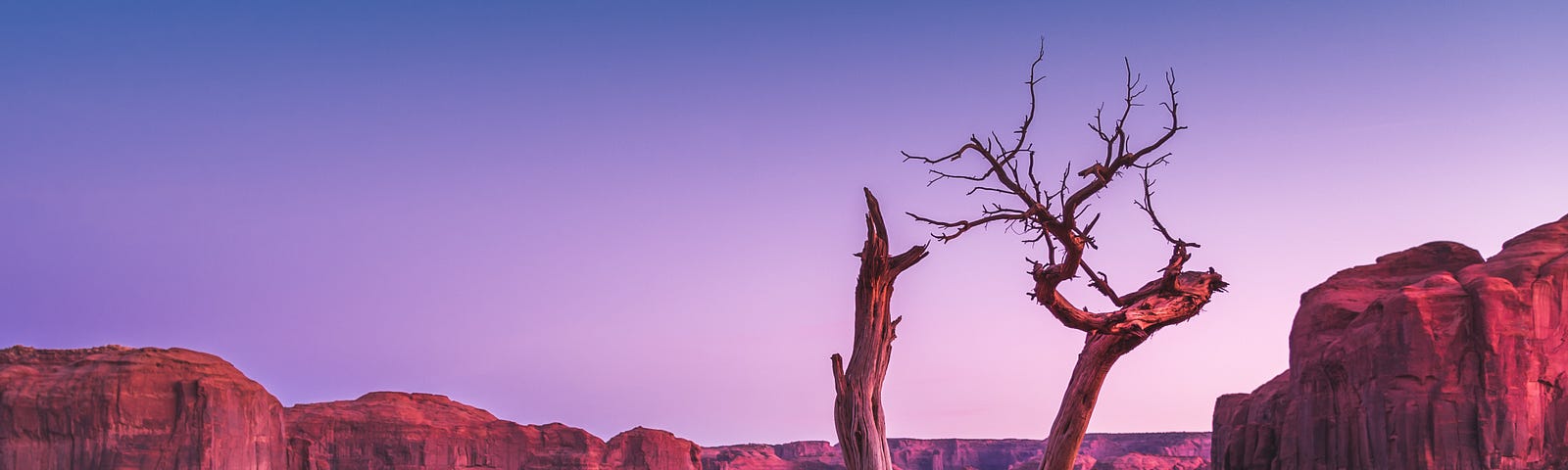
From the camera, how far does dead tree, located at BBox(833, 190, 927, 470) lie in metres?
8.17

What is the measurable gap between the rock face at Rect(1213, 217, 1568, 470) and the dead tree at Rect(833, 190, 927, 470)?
6888 cm

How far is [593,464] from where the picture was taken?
13850 cm

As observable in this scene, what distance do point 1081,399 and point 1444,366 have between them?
2830 inches

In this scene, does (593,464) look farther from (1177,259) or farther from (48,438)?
(1177,259)

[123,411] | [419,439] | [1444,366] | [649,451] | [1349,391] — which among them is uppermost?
[123,411]

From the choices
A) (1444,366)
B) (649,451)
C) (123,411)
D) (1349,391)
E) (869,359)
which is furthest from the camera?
(649,451)

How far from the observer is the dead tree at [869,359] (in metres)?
8.17

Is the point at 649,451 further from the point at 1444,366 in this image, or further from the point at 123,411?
the point at 1444,366

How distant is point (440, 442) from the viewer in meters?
127

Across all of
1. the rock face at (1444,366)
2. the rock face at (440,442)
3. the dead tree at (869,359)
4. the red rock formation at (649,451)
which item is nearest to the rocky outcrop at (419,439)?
the rock face at (440,442)

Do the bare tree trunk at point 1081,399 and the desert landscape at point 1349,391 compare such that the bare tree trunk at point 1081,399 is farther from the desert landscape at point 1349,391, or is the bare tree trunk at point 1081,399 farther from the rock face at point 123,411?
the rock face at point 123,411

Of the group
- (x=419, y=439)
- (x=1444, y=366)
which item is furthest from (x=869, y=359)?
(x=419, y=439)

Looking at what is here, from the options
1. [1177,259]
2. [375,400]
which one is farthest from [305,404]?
[1177,259]

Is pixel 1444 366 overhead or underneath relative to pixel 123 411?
underneath
